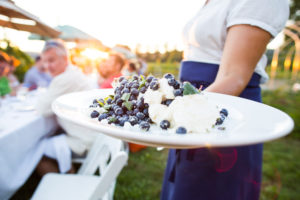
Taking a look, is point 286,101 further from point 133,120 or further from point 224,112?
point 133,120

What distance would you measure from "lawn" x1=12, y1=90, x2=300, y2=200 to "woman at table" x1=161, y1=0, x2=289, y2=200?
1.49 meters

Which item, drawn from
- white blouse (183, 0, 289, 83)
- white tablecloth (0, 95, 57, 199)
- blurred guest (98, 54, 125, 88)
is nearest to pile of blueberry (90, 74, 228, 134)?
white blouse (183, 0, 289, 83)

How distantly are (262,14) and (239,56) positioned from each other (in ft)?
0.64

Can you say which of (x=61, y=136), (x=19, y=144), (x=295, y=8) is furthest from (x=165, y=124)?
(x=295, y=8)

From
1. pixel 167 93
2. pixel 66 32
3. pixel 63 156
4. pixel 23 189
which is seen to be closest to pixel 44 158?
pixel 63 156

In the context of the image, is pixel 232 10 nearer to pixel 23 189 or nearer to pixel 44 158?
pixel 44 158

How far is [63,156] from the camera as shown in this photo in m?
2.24

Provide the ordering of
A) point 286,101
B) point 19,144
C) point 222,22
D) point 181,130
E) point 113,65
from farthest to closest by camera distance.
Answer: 1. point 286,101
2. point 113,65
3. point 19,144
4. point 222,22
5. point 181,130

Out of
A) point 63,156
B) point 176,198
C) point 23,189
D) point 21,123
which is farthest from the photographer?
point 23,189

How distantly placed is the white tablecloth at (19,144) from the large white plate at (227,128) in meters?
1.37

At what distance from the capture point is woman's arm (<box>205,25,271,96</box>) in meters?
0.84

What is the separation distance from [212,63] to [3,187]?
1963 millimetres

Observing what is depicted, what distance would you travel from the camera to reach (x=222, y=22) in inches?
37.1

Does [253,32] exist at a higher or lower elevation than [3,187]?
higher
